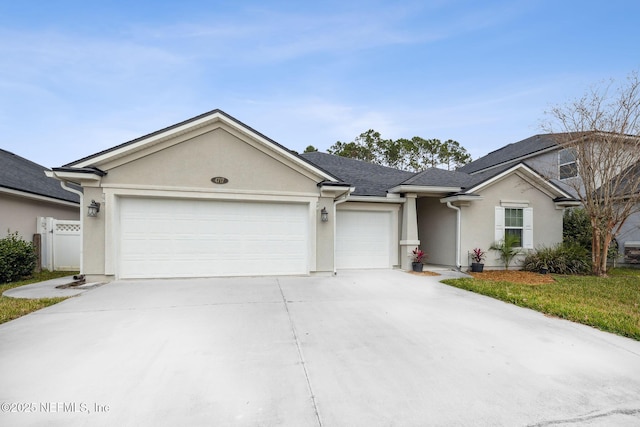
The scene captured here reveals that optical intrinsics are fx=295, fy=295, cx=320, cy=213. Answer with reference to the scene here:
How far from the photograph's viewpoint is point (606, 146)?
389 inches

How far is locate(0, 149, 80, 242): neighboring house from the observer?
9055 millimetres

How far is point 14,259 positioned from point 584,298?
14184 mm

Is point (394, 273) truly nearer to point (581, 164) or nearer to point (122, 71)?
point (581, 164)

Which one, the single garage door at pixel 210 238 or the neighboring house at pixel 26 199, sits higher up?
the neighboring house at pixel 26 199

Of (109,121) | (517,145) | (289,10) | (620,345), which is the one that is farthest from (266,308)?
(517,145)

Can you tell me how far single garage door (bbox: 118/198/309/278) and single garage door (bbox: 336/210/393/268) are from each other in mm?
1868

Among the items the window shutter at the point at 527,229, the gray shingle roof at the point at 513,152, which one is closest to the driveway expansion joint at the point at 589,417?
the window shutter at the point at 527,229

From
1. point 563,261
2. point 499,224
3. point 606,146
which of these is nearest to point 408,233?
point 499,224

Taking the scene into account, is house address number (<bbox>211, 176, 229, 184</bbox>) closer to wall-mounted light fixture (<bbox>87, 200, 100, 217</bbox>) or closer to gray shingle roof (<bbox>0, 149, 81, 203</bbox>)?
wall-mounted light fixture (<bbox>87, 200, 100, 217</bbox>)

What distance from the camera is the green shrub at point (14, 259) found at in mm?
7828

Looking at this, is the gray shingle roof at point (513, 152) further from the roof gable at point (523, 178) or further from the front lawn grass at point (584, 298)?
the front lawn grass at point (584, 298)

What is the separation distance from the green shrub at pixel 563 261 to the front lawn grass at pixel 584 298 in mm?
1004

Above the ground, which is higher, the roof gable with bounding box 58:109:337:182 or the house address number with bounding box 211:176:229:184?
the roof gable with bounding box 58:109:337:182

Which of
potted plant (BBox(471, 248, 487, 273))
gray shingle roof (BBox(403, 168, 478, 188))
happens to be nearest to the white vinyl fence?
gray shingle roof (BBox(403, 168, 478, 188))
